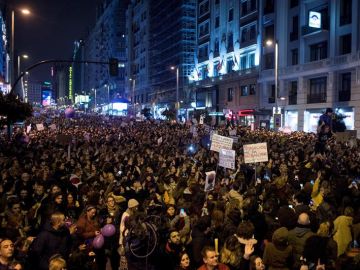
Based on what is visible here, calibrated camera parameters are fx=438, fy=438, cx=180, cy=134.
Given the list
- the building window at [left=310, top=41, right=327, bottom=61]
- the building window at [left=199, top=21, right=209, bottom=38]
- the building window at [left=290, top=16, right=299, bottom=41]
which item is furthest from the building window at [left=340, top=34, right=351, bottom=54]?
the building window at [left=199, top=21, right=209, bottom=38]

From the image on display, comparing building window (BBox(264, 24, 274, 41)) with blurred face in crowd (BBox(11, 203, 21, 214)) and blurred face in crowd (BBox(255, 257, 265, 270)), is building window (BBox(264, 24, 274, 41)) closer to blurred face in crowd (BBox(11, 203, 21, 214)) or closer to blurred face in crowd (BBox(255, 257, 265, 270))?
blurred face in crowd (BBox(11, 203, 21, 214))

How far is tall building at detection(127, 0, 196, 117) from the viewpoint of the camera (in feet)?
248

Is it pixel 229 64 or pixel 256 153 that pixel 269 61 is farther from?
pixel 256 153

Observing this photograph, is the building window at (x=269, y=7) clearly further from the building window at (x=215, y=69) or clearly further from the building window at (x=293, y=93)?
the building window at (x=215, y=69)

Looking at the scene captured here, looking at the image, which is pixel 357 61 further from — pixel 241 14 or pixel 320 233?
pixel 320 233

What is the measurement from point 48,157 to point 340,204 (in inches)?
429

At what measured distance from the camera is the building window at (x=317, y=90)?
38969mm

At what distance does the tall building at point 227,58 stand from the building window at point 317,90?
20.8ft

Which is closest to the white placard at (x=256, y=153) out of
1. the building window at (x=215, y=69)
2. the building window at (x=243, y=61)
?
the building window at (x=243, y=61)

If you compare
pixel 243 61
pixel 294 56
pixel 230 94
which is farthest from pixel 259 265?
pixel 230 94

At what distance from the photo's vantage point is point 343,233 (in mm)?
6715

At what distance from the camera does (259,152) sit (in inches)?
Answer: 472

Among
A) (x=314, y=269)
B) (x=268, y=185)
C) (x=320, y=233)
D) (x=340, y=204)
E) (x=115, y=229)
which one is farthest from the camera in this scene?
(x=268, y=185)

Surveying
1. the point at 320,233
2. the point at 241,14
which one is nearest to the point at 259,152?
the point at 320,233
